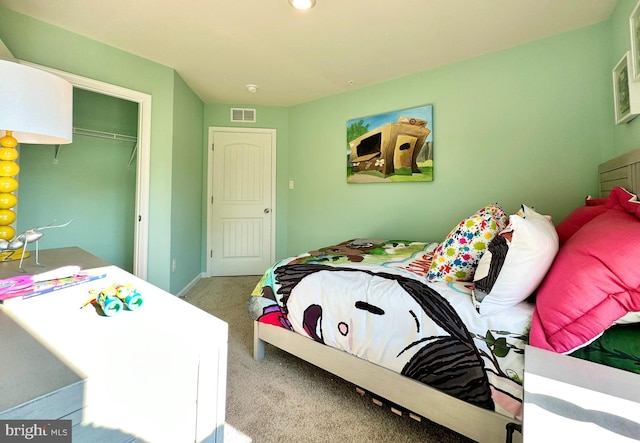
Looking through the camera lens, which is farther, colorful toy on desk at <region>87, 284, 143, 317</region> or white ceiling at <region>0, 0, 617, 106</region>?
white ceiling at <region>0, 0, 617, 106</region>

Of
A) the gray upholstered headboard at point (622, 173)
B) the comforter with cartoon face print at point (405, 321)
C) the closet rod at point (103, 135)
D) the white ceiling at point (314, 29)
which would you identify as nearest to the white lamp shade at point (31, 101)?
the white ceiling at point (314, 29)

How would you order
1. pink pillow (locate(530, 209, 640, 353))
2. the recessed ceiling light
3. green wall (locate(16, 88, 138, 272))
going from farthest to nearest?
green wall (locate(16, 88, 138, 272)), the recessed ceiling light, pink pillow (locate(530, 209, 640, 353))

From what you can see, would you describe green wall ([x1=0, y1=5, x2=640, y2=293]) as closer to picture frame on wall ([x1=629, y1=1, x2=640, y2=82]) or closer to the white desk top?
picture frame on wall ([x1=629, y1=1, x2=640, y2=82])

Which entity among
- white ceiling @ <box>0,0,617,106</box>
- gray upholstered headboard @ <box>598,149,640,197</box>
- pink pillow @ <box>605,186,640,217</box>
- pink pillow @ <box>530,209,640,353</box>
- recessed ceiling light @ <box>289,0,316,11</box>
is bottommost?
pink pillow @ <box>530,209,640,353</box>

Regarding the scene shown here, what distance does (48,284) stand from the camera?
0.89 meters

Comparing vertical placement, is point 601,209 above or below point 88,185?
below

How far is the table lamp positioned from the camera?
1058 mm

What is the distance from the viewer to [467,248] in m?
1.33

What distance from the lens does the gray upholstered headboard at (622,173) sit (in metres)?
1.40

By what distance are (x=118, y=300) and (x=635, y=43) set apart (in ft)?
8.41

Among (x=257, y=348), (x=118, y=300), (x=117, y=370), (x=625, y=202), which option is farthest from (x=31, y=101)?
(x=625, y=202)

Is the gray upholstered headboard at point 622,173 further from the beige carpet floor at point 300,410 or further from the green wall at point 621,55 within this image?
the beige carpet floor at point 300,410

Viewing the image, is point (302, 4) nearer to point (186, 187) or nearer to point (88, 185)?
point (186, 187)

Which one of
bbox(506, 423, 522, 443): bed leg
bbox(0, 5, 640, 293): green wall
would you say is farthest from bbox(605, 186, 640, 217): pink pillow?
bbox(506, 423, 522, 443): bed leg
